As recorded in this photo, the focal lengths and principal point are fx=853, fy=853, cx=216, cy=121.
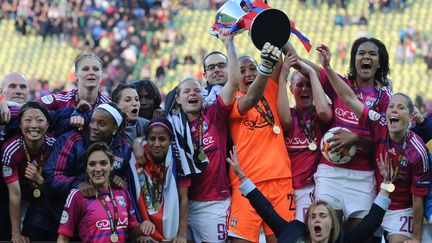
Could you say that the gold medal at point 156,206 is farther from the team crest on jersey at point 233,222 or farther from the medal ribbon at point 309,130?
the medal ribbon at point 309,130

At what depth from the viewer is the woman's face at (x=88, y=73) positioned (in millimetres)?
6090

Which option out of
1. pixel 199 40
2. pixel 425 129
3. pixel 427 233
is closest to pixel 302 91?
pixel 425 129

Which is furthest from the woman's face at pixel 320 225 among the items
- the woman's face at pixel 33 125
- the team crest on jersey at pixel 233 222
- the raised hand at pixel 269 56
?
the woman's face at pixel 33 125

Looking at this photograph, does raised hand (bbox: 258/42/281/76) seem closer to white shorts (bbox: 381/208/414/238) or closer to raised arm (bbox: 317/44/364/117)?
raised arm (bbox: 317/44/364/117)

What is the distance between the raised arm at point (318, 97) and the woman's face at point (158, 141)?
1018 millimetres

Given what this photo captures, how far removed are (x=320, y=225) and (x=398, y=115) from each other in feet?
2.97

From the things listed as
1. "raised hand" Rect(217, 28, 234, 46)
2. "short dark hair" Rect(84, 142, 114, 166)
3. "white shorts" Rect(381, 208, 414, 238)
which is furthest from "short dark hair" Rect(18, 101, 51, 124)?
"white shorts" Rect(381, 208, 414, 238)

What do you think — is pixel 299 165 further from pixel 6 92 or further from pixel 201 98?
pixel 6 92

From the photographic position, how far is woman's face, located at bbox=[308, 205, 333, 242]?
16.7 feet

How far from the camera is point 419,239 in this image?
5516mm

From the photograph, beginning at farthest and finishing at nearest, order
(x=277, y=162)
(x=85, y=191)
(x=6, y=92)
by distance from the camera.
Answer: (x=6, y=92) < (x=277, y=162) < (x=85, y=191)

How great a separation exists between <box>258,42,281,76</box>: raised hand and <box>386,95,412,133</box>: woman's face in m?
0.80

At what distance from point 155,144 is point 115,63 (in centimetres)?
1364

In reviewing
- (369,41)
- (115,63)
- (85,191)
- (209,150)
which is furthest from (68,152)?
(115,63)
